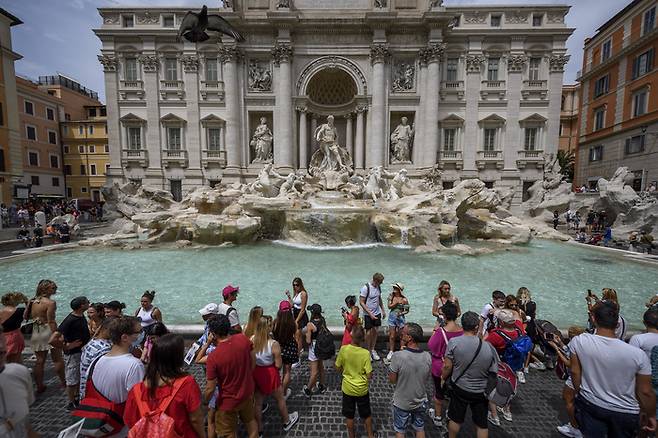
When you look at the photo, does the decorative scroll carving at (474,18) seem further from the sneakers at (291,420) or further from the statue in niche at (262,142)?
the sneakers at (291,420)

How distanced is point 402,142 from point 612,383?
20.9m

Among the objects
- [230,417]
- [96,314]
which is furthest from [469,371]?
[96,314]

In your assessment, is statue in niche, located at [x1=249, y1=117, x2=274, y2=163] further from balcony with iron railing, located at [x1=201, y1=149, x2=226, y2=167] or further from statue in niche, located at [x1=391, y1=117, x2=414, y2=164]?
statue in niche, located at [x1=391, y1=117, x2=414, y2=164]

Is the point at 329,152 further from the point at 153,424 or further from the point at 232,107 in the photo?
the point at 153,424

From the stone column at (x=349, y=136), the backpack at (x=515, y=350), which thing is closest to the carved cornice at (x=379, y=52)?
the stone column at (x=349, y=136)

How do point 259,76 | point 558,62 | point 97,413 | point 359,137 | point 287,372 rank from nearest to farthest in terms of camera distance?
point 97,413 < point 287,372 < point 558,62 < point 259,76 < point 359,137

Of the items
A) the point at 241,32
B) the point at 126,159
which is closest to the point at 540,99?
the point at 241,32

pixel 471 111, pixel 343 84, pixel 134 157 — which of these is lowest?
pixel 134 157

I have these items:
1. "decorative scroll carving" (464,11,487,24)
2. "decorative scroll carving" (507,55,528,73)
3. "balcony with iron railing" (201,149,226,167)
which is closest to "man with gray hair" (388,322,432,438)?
"balcony with iron railing" (201,149,226,167)

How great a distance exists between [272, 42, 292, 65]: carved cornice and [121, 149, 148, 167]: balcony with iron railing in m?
12.3

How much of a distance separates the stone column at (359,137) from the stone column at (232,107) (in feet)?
29.3

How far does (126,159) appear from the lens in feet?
72.2

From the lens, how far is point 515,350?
3029 mm

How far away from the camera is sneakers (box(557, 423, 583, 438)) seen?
2.80 m
